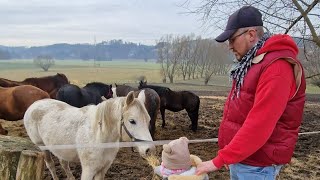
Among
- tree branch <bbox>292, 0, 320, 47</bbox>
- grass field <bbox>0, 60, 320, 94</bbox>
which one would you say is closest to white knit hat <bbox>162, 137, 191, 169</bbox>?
tree branch <bbox>292, 0, 320, 47</bbox>

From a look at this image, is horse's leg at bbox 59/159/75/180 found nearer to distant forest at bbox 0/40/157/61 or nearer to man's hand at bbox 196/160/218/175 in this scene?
man's hand at bbox 196/160/218/175

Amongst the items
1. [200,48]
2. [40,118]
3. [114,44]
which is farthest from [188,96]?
[114,44]

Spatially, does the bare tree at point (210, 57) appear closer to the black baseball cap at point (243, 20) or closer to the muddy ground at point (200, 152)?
the muddy ground at point (200, 152)

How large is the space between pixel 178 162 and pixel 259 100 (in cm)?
59

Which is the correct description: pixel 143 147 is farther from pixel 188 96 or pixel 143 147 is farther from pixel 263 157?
pixel 188 96

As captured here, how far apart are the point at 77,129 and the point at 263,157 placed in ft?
8.65

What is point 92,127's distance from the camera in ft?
12.7

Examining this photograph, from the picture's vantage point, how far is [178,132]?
31.3 ft

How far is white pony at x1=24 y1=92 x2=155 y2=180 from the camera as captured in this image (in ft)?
11.1

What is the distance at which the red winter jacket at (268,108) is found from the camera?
1.73 meters

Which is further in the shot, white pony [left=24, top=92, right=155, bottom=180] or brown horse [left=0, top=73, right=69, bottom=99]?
brown horse [left=0, top=73, right=69, bottom=99]

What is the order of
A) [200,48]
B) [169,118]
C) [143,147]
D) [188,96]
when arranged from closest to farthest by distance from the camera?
[143,147] < [188,96] < [169,118] < [200,48]

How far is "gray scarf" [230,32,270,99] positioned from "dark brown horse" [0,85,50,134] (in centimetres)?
614

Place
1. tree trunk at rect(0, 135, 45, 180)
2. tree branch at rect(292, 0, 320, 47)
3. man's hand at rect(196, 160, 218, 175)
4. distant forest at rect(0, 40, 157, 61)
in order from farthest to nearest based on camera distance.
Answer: distant forest at rect(0, 40, 157, 61), tree branch at rect(292, 0, 320, 47), tree trunk at rect(0, 135, 45, 180), man's hand at rect(196, 160, 218, 175)
